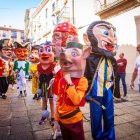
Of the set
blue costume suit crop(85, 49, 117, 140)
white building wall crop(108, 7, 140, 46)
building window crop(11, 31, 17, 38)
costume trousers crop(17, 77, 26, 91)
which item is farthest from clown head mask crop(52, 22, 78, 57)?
building window crop(11, 31, 17, 38)

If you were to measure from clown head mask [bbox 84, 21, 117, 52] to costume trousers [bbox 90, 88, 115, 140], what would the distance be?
0.67m

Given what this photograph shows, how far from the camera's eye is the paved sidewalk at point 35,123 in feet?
12.7

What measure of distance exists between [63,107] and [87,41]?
45.4 inches

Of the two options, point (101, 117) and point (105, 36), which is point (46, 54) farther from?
point (101, 117)

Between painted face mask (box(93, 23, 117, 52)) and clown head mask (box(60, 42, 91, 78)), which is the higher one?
painted face mask (box(93, 23, 117, 52))

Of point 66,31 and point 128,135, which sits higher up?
point 66,31

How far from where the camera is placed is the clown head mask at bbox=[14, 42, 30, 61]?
7.03m

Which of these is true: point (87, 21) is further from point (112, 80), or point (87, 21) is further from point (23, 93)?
point (112, 80)

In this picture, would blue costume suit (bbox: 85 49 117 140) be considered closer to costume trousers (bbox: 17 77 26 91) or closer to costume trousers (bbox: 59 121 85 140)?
costume trousers (bbox: 59 121 85 140)

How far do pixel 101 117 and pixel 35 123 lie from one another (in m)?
1.94

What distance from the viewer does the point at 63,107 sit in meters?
2.58

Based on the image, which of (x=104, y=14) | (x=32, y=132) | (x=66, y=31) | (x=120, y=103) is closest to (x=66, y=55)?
(x=66, y=31)

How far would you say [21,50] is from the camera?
23.3 ft

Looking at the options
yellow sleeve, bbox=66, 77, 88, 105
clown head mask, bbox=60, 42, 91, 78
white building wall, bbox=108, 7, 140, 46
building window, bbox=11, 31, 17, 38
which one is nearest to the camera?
yellow sleeve, bbox=66, 77, 88, 105
